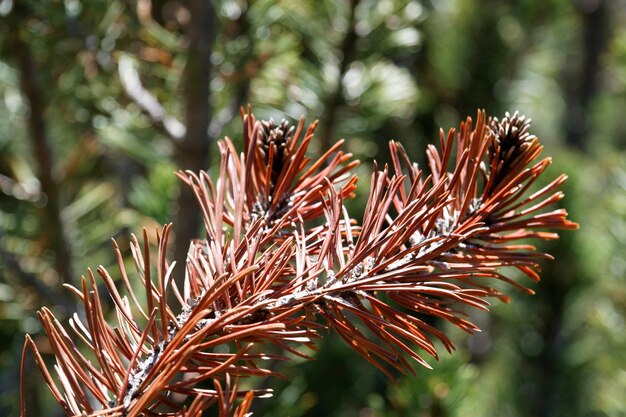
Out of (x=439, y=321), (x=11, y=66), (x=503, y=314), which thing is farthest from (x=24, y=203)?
(x=503, y=314)

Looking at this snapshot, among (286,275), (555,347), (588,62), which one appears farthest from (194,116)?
(588,62)

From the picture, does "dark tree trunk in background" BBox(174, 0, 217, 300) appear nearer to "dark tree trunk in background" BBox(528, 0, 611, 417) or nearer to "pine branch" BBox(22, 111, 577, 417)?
"pine branch" BBox(22, 111, 577, 417)

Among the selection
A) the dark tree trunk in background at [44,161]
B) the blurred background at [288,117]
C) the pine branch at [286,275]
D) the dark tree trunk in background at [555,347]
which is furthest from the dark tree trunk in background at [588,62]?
the pine branch at [286,275]

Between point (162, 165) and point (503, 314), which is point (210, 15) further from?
point (503, 314)

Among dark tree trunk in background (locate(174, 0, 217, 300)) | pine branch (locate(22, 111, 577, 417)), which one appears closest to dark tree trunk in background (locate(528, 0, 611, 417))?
dark tree trunk in background (locate(174, 0, 217, 300))

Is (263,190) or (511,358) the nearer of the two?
(263,190)

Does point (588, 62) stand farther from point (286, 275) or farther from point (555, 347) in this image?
point (286, 275)

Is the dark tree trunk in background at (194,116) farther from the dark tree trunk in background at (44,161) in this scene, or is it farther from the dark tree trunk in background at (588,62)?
the dark tree trunk in background at (588,62)

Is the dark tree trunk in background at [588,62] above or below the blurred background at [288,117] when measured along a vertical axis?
above
